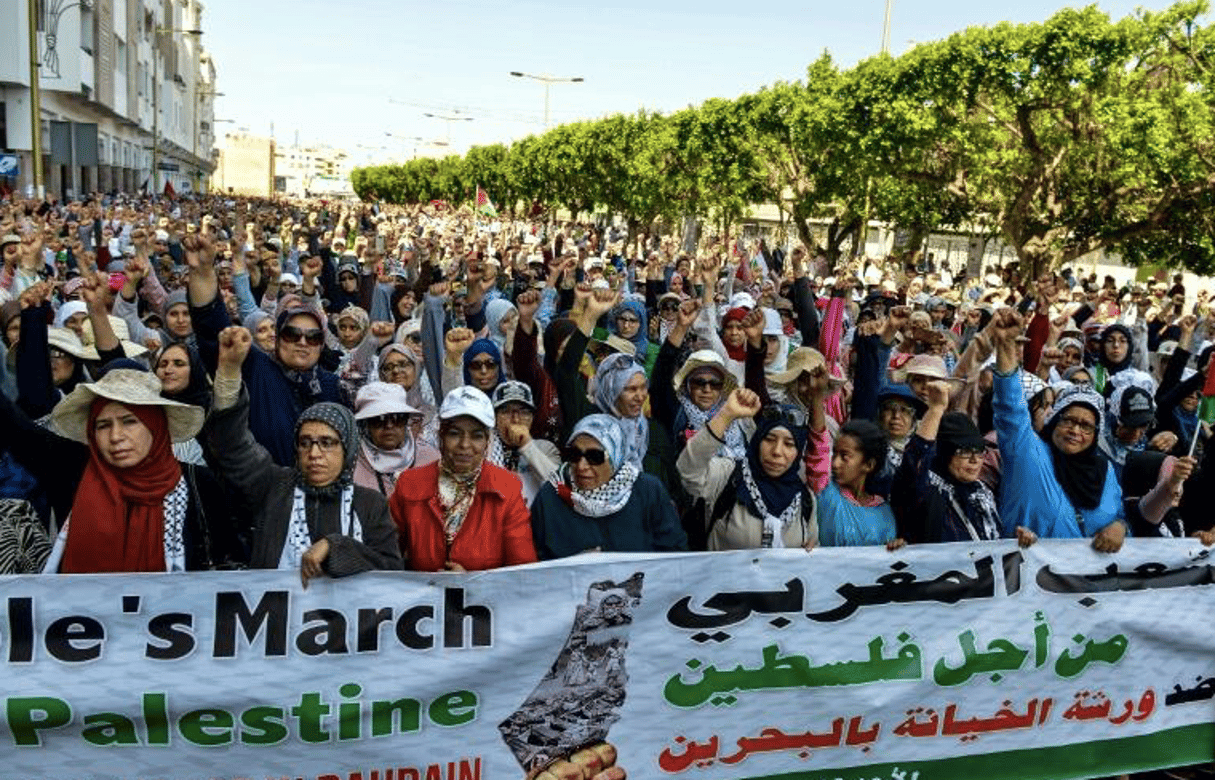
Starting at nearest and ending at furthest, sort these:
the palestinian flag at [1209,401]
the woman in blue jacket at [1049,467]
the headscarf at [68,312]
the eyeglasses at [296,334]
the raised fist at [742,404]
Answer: the raised fist at [742,404], the woman in blue jacket at [1049,467], the palestinian flag at [1209,401], the eyeglasses at [296,334], the headscarf at [68,312]

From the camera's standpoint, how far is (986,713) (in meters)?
3.68

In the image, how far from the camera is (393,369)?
17.1ft

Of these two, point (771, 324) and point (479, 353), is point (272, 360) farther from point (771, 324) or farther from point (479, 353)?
point (771, 324)

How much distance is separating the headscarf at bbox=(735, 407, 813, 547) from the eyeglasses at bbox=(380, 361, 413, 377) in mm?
2059

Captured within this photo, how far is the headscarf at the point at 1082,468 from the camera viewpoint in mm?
4043

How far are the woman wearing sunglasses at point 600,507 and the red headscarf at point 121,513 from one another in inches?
46.4

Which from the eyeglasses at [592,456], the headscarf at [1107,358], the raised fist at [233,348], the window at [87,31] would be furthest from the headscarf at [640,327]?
the window at [87,31]

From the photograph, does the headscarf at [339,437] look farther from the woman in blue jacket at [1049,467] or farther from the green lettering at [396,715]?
the woman in blue jacket at [1049,467]

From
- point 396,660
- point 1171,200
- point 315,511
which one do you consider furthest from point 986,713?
point 1171,200

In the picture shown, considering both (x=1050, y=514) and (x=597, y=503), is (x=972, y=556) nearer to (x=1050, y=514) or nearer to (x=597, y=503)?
(x=1050, y=514)

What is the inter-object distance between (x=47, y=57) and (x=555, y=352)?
104 ft

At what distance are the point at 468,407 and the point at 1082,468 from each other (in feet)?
7.72

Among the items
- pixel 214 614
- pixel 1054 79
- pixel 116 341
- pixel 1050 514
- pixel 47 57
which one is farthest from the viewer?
pixel 47 57

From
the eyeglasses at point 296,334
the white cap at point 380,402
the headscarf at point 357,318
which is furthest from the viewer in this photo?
the headscarf at point 357,318
